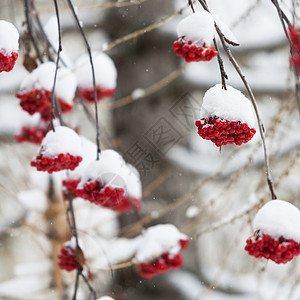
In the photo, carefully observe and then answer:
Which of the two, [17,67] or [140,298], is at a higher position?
[17,67]

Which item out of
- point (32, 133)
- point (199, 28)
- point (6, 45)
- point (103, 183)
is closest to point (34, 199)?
point (32, 133)

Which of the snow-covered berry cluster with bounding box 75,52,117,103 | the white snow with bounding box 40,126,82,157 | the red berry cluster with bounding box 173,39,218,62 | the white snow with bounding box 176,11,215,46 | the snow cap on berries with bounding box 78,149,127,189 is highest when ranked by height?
the snow-covered berry cluster with bounding box 75,52,117,103

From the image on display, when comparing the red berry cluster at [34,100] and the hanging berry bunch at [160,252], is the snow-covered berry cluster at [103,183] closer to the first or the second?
the red berry cluster at [34,100]

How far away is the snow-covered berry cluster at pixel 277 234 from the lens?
0.73m

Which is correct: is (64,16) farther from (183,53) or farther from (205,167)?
(183,53)

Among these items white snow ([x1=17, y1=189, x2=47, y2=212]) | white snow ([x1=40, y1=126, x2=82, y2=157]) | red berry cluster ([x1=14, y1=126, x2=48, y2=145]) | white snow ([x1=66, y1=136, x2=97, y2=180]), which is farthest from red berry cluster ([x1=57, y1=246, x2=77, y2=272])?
white snow ([x1=17, y1=189, x2=47, y2=212])

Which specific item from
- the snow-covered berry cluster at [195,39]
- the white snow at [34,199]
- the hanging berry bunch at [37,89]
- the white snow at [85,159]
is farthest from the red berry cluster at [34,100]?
the white snow at [34,199]

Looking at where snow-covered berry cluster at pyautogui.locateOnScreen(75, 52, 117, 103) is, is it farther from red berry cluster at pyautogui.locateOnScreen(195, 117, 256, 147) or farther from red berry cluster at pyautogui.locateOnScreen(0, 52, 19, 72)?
red berry cluster at pyautogui.locateOnScreen(195, 117, 256, 147)

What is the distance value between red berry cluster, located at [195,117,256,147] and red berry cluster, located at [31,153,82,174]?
255mm

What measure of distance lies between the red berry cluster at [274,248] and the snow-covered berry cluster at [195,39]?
304 millimetres

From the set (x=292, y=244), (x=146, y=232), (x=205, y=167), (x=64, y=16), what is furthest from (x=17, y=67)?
(x=292, y=244)

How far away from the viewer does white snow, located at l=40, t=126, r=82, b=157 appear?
80 centimetres

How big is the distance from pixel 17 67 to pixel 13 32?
2794mm

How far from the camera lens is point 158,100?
2268 mm
